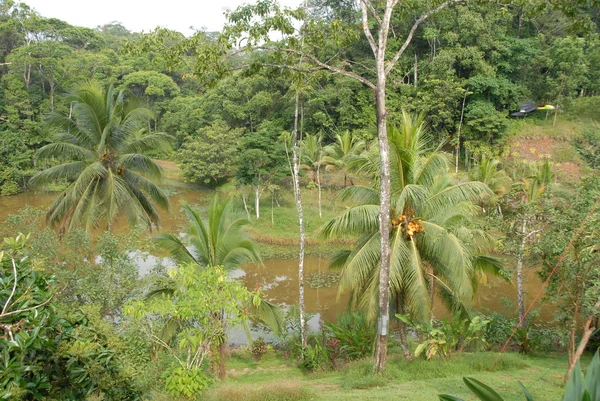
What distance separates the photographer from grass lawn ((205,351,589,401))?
6.48 meters

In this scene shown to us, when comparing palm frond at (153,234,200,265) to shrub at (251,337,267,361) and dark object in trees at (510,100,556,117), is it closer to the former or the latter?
shrub at (251,337,267,361)

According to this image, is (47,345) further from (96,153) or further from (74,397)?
(96,153)

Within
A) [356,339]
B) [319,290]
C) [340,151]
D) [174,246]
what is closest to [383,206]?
[356,339]

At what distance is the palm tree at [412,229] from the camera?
8.04m

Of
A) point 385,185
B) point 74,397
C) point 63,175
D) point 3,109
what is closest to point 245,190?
point 63,175

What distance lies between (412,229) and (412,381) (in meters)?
2.49

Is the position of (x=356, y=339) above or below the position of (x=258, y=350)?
above

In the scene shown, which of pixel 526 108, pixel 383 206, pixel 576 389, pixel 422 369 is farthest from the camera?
pixel 526 108

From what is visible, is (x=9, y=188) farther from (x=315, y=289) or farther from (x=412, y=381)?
(x=412, y=381)

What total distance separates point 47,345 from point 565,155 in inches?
973

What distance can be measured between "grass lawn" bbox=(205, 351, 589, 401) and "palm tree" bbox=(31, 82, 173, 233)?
4644mm

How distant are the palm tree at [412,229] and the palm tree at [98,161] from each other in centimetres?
501

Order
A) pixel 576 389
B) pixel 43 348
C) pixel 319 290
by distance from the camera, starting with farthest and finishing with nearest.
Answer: pixel 319 290 < pixel 43 348 < pixel 576 389

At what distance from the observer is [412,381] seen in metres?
7.19
